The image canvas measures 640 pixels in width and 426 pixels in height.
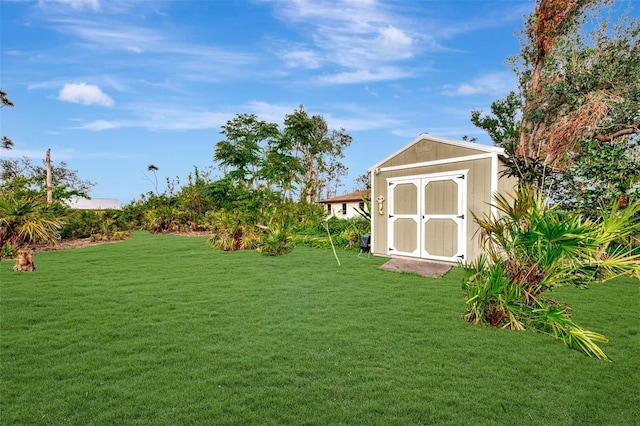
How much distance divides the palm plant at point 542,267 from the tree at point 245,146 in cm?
1638

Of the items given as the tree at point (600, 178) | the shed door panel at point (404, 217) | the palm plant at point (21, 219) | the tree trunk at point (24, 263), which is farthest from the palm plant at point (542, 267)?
the palm plant at point (21, 219)

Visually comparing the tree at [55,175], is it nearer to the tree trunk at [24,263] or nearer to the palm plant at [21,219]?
the palm plant at [21,219]

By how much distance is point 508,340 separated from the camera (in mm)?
3420

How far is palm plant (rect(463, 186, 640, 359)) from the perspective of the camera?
11.0 ft

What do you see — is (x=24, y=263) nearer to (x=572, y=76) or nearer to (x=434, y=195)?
(x=434, y=195)

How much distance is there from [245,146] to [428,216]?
14.2m

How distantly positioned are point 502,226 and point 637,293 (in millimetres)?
3364

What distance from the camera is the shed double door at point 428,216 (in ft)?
24.0

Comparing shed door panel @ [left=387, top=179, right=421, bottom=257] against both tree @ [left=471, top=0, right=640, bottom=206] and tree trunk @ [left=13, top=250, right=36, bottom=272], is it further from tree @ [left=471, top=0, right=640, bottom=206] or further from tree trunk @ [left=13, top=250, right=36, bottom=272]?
tree trunk @ [left=13, top=250, right=36, bottom=272]

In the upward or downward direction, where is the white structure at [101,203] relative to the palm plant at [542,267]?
upward

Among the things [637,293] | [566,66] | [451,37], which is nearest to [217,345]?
[637,293]

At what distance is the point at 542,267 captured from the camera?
3588mm

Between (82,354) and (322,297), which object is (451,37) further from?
(82,354)

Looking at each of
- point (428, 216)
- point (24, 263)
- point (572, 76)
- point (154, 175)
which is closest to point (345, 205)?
point (154, 175)
